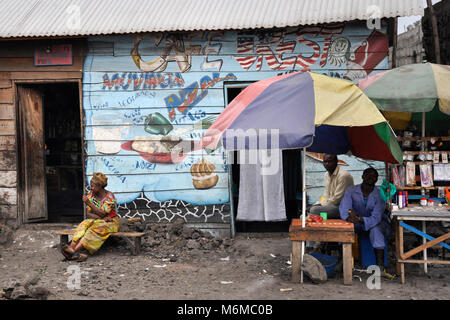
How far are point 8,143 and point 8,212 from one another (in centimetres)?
115

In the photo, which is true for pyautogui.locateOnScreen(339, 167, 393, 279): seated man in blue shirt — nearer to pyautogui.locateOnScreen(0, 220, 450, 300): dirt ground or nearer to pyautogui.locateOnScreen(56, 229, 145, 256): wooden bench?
A: pyautogui.locateOnScreen(0, 220, 450, 300): dirt ground

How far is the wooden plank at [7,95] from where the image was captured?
789 cm

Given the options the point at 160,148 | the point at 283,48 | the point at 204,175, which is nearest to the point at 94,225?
the point at 160,148

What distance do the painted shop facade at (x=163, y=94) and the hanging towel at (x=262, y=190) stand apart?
14.3 inches

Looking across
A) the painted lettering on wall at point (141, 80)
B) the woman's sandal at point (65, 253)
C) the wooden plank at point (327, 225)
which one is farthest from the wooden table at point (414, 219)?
the woman's sandal at point (65, 253)

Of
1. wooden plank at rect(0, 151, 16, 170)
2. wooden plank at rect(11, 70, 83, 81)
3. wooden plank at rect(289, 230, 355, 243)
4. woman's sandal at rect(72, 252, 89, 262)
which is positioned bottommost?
woman's sandal at rect(72, 252, 89, 262)

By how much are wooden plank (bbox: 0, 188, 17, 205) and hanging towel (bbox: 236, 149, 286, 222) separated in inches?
148

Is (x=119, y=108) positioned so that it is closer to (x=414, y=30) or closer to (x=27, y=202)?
(x=27, y=202)

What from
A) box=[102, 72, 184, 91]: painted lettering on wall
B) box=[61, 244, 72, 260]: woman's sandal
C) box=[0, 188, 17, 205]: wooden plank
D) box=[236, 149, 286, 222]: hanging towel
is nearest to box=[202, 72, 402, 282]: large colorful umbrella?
box=[236, 149, 286, 222]: hanging towel

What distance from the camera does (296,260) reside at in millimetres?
5332

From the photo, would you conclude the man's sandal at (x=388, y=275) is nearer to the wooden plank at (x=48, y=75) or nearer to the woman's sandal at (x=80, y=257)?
the woman's sandal at (x=80, y=257)

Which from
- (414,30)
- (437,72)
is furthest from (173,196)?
(414,30)

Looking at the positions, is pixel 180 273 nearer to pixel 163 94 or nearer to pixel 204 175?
pixel 204 175

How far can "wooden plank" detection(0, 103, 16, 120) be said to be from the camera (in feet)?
25.9
